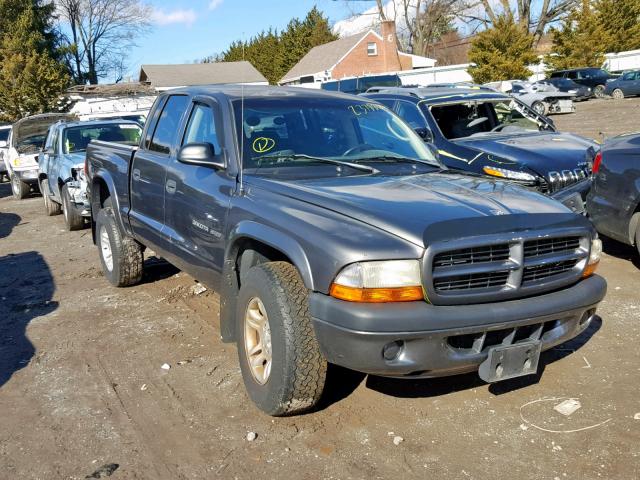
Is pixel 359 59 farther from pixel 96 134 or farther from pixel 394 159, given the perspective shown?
pixel 394 159

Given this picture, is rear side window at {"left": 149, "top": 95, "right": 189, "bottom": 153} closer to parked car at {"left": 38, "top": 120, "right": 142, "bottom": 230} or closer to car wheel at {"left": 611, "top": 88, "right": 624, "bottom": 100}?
parked car at {"left": 38, "top": 120, "right": 142, "bottom": 230}

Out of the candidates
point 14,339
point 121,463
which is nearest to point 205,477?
point 121,463

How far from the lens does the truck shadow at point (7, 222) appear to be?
11.5m

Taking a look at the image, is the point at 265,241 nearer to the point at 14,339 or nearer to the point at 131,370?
the point at 131,370

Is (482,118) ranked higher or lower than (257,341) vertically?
higher

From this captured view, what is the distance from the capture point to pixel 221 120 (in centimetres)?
459

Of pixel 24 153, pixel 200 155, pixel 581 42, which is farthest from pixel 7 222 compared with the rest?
pixel 581 42

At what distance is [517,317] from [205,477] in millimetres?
1772

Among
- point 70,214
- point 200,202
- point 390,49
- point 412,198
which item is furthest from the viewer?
point 390,49

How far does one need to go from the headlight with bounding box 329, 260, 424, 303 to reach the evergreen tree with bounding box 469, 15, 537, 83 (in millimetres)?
35154

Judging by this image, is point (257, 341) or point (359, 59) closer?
point (257, 341)

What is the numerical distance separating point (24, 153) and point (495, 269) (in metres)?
14.9

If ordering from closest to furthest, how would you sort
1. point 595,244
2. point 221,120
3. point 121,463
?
point 121,463
point 595,244
point 221,120

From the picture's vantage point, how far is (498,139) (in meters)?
8.46
